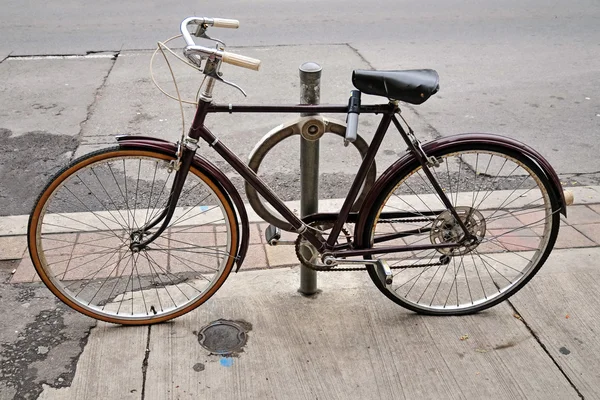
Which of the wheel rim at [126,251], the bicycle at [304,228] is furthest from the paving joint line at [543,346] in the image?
the wheel rim at [126,251]

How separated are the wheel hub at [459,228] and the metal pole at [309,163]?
0.63 meters

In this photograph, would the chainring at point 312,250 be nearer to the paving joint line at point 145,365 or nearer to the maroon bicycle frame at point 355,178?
the maroon bicycle frame at point 355,178

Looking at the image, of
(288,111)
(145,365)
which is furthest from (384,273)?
(145,365)

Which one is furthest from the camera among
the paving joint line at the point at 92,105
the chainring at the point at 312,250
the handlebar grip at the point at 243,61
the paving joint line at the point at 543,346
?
the paving joint line at the point at 92,105

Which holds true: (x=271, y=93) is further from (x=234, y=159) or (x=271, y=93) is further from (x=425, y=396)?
(x=425, y=396)

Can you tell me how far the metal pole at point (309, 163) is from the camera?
274cm

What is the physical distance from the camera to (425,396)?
8.71 ft

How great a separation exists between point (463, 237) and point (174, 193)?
1434 millimetres

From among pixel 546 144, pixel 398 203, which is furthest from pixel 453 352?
pixel 546 144

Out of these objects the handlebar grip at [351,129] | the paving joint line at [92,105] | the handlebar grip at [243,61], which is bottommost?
the paving joint line at [92,105]

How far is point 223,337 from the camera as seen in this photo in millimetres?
2984

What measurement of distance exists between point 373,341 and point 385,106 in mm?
1157

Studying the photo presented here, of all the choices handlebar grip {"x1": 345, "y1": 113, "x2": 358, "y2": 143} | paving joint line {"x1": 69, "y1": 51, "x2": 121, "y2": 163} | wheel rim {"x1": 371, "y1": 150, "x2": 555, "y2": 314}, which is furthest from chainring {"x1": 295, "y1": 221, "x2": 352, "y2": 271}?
paving joint line {"x1": 69, "y1": 51, "x2": 121, "y2": 163}

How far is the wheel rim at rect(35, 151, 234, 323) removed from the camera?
114 inches
